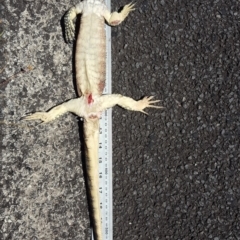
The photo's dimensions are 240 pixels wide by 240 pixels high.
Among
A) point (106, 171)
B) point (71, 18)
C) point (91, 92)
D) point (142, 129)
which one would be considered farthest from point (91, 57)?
point (106, 171)

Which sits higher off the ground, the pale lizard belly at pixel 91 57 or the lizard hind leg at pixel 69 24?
the lizard hind leg at pixel 69 24

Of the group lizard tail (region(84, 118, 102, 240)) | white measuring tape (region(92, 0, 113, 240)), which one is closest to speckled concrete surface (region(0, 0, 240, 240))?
white measuring tape (region(92, 0, 113, 240))

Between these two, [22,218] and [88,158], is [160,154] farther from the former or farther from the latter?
[22,218]

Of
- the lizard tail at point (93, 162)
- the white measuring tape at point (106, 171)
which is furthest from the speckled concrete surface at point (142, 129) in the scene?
the lizard tail at point (93, 162)

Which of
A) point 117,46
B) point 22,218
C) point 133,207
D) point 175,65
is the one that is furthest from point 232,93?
point 22,218

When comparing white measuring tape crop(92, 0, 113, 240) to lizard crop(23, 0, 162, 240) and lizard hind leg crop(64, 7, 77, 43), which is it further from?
lizard hind leg crop(64, 7, 77, 43)

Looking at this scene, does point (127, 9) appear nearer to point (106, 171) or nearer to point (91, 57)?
point (91, 57)

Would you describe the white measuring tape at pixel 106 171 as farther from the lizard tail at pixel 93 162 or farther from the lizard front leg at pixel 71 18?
the lizard front leg at pixel 71 18

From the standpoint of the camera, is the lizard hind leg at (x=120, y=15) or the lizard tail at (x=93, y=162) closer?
the lizard tail at (x=93, y=162)
